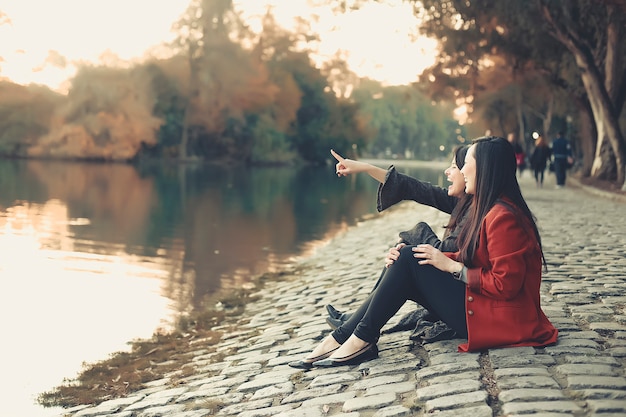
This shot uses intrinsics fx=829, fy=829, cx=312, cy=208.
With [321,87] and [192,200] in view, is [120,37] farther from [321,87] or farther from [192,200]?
[192,200]

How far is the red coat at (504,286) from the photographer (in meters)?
4.87

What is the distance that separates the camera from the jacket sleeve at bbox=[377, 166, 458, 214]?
5.85 metres

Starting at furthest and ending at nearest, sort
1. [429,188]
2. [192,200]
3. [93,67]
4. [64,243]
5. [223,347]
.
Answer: [93,67]
[192,200]
[64,243]
[223,347]
[429,188]

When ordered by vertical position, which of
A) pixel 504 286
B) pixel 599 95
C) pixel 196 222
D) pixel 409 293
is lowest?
pixel 196 222

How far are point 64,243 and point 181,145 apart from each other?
4835 centimetres

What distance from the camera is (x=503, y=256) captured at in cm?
488

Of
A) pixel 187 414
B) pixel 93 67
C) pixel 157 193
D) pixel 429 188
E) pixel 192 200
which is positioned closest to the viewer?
pixel 187 414

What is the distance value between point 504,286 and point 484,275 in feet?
0.54

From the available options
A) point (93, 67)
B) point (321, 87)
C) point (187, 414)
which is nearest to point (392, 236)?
point (187, 414)

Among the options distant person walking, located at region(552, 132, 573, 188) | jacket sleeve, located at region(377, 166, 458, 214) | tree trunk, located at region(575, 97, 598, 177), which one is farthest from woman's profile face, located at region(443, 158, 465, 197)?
tree trunk, located at region(575, 97, 598, 177)

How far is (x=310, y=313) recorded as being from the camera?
8.27 meters

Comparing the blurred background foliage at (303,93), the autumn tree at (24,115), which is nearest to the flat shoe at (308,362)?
the blurred background foliage at (303,93)

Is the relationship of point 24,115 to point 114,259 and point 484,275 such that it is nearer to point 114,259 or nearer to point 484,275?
point 114,259

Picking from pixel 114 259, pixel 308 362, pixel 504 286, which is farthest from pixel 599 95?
pixel 504 286
